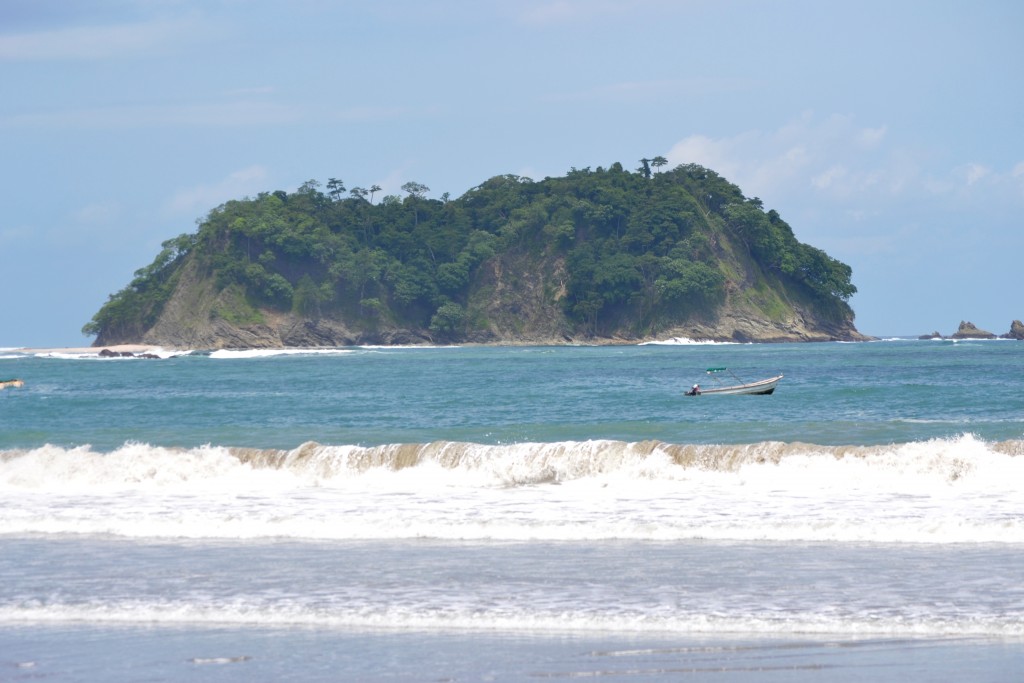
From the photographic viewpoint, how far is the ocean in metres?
9.12

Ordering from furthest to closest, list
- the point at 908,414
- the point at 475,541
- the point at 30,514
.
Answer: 1. the point at 908,414
2. the point at 30,514
3. the point at 475,541

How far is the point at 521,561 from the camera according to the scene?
42.1 feet

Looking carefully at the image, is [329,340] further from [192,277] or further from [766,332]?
[766,332]

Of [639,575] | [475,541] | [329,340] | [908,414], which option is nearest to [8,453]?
[475,541]

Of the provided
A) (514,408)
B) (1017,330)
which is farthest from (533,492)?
(1017,330)

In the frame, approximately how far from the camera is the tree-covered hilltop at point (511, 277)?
6329 inches

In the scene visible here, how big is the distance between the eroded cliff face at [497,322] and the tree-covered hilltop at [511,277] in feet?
0.70

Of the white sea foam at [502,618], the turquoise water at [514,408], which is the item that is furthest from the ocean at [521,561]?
the turquoise water at [514,408]

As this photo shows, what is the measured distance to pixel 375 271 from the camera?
167 meters

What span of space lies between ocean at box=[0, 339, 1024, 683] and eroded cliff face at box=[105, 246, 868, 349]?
132110mm

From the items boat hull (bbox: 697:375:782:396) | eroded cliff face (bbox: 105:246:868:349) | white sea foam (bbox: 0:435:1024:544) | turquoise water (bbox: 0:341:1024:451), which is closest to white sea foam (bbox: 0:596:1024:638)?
white sea foam (bbox: 0:435:1024:544)

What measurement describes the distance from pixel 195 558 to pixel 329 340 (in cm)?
15113

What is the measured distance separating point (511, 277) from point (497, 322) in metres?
7.46

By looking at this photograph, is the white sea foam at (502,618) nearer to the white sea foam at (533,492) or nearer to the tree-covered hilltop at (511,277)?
the white sea foam at (533,492)
